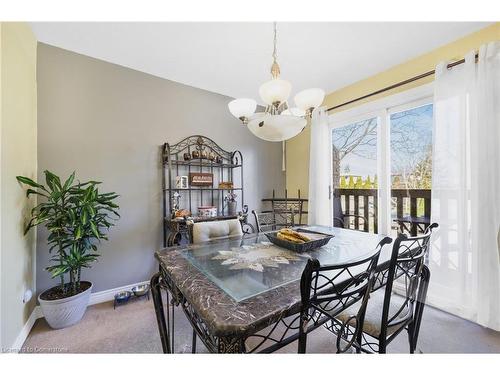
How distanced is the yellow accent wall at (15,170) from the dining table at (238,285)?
112 cm

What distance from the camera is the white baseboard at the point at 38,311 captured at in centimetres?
151

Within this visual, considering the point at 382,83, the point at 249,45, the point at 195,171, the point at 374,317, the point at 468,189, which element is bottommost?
the point at 374,317

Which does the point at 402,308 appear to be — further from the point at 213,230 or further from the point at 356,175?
the point at 356,175

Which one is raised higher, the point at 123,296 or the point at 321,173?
→ the point at 321,173

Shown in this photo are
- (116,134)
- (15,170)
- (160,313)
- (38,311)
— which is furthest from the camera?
(116,134)

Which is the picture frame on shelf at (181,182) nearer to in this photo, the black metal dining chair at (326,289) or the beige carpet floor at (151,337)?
the beige carpet floor at (151,337)

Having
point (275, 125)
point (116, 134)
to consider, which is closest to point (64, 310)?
point (116, 134)

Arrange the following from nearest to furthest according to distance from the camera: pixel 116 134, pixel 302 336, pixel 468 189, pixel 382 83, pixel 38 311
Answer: pixel 302 336, pixel 468 189, pixel 38 311, pixel 116 134, pixel 382 83

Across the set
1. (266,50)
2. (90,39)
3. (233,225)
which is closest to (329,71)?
(266,50)

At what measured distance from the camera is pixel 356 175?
2.78m

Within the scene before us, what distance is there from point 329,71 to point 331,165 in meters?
1.23

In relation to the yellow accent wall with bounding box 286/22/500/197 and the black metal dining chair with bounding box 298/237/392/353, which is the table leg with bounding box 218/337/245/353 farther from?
the yellow accent wall with bounding box 286/22/500/197

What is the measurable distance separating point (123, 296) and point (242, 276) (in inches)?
70.8
